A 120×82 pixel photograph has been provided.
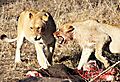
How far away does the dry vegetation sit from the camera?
766 centimetres

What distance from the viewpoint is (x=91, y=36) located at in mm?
6984

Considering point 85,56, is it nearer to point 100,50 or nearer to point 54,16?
point 100,50

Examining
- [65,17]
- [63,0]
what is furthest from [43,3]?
[65,17]

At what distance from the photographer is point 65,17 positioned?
10.1m

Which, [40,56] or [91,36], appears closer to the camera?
[91,36]

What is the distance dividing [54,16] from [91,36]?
10.6 ft

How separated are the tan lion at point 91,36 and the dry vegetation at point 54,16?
23.1 inches

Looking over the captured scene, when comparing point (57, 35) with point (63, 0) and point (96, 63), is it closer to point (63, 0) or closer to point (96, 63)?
point (96, 63)

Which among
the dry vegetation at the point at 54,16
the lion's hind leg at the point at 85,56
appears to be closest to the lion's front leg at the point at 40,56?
the dry vegetation at the point at 54,16

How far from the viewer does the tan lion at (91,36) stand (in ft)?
22.7

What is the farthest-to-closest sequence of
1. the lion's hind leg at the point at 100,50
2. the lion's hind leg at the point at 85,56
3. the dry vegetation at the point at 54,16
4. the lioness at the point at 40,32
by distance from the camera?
the dry vegetation at the point at 54,16 < the lioness at the point at 40,32 < the lion's hind leg at the point at 85,56 < the lion's hind leg at the point at 100,50

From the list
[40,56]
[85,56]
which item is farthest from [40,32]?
[85,56]

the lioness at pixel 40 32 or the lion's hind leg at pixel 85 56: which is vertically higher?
the lioness at pixel 40 32

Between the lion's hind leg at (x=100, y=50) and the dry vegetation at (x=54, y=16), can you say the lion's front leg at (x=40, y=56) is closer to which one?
the dry vegetation at (x=54, y=16)
